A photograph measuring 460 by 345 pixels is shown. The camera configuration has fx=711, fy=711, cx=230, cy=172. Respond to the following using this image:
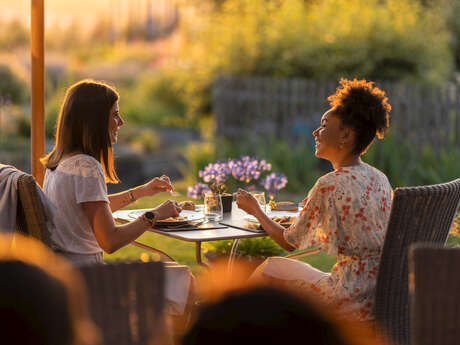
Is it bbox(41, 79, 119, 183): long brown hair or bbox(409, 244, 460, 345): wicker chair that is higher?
bbox(41, 79, 119, 183): long brown hair

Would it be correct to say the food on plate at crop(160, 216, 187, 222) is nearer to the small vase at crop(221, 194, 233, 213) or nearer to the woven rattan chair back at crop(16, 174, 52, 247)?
the small vase at crop(221, 194, 233, 213)

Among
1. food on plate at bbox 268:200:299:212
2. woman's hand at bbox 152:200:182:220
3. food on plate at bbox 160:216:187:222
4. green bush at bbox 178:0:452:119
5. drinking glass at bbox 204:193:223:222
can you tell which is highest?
green bush at bbox 178:0:452:119

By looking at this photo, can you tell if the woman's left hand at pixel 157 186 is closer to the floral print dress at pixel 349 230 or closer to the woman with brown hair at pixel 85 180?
the woman with brown hair at pixel 85 180

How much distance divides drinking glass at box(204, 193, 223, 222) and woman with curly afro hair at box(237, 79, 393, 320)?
1.74 ft

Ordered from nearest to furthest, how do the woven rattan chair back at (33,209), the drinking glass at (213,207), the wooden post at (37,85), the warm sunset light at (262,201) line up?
1. the warm sunset light at (262,201)
2. the woven rattan chair back at (33,209)
3. the drinking glass at (213,207)
4. the wooden post at (37,85)

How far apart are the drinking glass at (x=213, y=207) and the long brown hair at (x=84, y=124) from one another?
709 mm

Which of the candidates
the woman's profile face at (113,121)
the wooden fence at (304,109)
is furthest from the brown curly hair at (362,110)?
the wooden fence at (304,109)

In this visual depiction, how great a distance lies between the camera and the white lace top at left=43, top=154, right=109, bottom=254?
9.71 feet

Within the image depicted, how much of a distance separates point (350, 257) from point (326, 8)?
980cm

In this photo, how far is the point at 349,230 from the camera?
288cm

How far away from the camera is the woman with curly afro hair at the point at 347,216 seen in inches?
113

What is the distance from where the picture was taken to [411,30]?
1120cm

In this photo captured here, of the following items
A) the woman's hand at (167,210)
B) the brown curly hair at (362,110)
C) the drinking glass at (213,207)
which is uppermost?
the brown curly hair at (362,110)

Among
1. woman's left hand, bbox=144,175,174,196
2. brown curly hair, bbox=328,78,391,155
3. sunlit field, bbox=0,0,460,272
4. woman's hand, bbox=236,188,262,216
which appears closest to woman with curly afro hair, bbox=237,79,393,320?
brown curly hair, bbox=328,78,391,155
